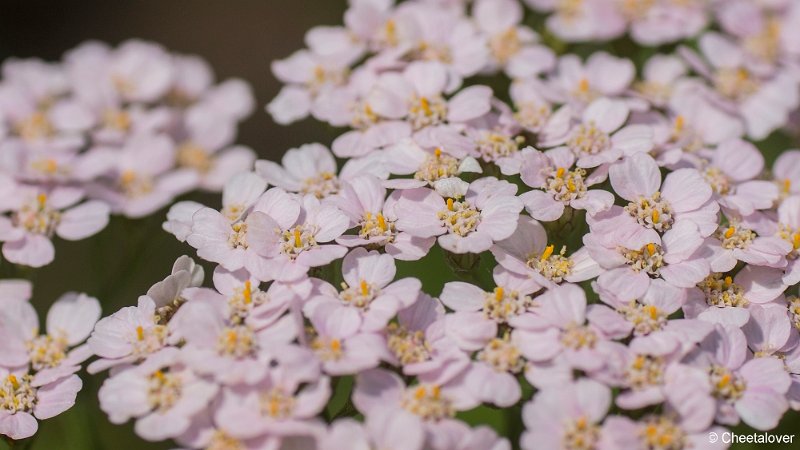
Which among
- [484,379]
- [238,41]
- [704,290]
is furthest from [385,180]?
A: [238,41]

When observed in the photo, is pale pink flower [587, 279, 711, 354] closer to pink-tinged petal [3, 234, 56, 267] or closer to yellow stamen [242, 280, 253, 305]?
yellow stamen [242, 280, 253, 305]

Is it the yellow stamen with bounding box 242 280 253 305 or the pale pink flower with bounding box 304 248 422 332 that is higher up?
the yellow stamen with bounding box 242 280 253 305

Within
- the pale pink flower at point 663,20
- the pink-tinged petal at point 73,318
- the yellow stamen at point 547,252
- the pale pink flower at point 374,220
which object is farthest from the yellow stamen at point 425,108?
the pale pink flower at point 663,20

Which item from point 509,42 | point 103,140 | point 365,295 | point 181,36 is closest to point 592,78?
point 509,42

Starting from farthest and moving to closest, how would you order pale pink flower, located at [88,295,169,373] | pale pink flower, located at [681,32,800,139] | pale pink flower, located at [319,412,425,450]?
1. pale pink flower, located at [681,32,800,139]
2. pale pink flower, located at [88,295,169,373]
3. pale pink flower, located at [319,412,425,450]

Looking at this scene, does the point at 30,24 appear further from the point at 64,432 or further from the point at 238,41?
the point at 64,432

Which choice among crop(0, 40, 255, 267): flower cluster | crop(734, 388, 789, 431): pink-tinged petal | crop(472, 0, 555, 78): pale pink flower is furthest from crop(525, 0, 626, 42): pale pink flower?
crop(734, 388, 789, 431): pink-tinged petal
